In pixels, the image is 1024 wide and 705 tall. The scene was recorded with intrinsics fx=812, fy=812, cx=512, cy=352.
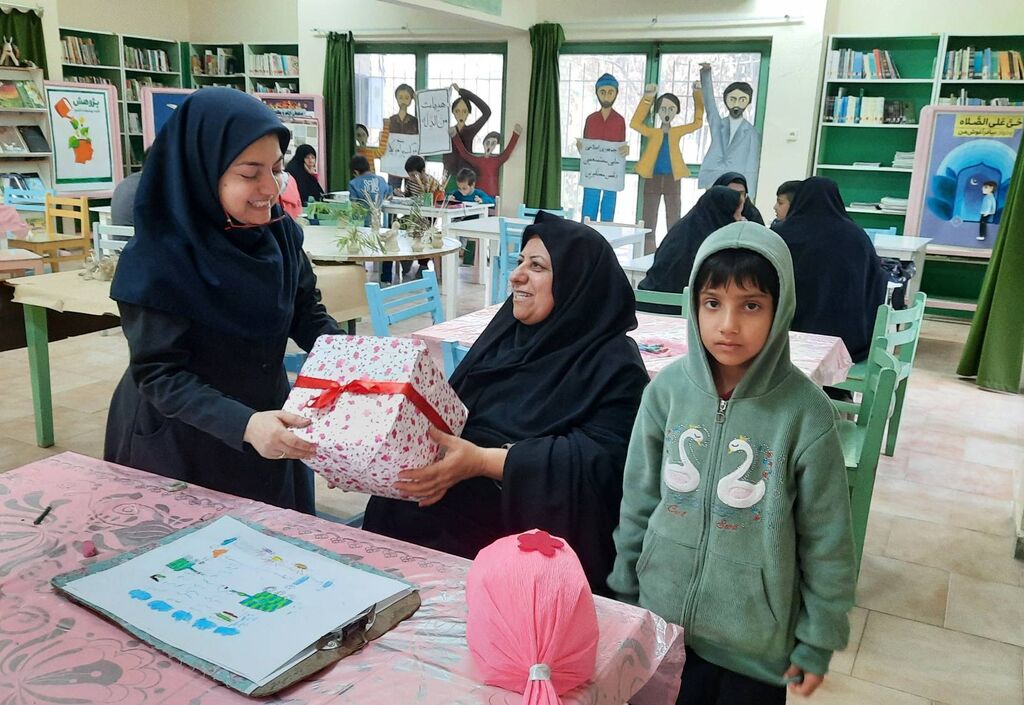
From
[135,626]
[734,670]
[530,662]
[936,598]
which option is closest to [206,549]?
[135,626]

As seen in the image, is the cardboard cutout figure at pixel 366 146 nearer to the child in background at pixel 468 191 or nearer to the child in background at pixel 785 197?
the child in background at pixel 468 191

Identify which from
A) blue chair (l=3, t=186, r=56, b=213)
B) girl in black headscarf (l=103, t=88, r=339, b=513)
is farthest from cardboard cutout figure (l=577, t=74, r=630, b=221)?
girl in black headscarf (l=103, t=88, r=339, b=513)

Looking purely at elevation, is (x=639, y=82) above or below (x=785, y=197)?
above

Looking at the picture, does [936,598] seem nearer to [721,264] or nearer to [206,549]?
[721,264]

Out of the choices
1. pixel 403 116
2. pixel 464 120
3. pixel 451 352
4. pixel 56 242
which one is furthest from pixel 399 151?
pixel 451 352

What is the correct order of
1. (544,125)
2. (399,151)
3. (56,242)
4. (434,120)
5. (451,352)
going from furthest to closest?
(399,151), (434,120), (544,125), (56,242), (451,352)

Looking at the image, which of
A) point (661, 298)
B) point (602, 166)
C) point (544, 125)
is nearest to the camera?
point (661, 298)

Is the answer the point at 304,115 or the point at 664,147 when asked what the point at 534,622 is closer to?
the point at 664,147

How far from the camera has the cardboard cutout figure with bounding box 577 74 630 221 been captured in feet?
27.3

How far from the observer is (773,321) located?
1.26m

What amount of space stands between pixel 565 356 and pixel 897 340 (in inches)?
69.1

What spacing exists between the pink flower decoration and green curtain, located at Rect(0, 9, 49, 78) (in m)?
8.97

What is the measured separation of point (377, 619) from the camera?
3.35 ft

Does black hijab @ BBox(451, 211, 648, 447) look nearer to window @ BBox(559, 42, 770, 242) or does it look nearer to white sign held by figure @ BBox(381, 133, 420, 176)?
window @ BBox(559, 42, 770, 242)
